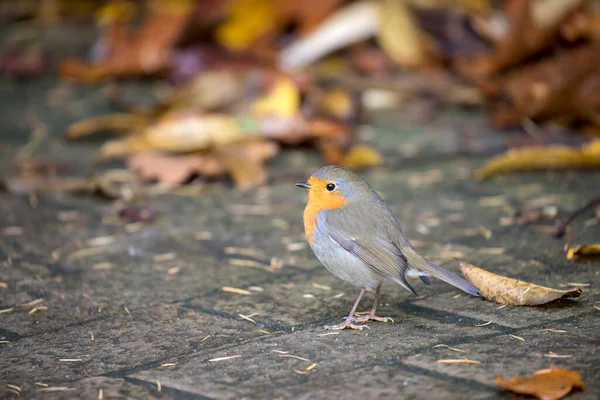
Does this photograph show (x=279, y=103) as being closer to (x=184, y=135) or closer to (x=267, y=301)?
(x=184, y=135)

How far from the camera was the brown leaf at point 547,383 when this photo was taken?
228 centimetres

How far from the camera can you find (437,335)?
9.55 feet

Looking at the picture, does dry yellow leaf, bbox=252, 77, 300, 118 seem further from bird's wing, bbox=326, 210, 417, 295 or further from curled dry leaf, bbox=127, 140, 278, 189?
bird's wing, bbox=326, 210, 417, 295

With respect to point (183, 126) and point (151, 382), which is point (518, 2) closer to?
point (183, 126)

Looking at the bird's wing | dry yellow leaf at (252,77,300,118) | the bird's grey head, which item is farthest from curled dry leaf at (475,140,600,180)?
the bird's wing

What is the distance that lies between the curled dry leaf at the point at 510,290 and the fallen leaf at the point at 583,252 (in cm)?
51

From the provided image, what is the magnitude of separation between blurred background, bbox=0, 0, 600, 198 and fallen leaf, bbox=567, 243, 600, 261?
141 centimetres

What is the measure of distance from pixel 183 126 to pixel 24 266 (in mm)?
2010

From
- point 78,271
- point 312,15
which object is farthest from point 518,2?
point 78,271

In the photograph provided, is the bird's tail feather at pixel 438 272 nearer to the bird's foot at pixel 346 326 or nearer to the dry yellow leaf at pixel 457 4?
the bird's foot at pixel 346 326

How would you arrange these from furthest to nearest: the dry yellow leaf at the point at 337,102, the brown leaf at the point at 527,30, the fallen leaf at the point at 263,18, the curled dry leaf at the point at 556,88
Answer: the fallen leaf at the point at 263,18
the dry yellow leaf at the point at 337,102
the brown leaf at the point at 527,30
the curled dry leaf at the point at 556,88

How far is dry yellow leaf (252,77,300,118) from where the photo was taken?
19.6ft

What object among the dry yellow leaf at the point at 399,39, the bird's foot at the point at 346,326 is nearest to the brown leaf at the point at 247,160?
the dry yellow leaf at the point at 399,39

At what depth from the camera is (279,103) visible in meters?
6.00
